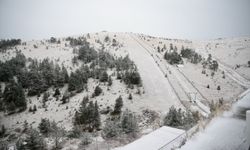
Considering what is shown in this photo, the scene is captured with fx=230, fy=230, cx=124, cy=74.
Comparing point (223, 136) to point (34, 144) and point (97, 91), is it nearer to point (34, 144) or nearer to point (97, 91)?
point (34, 144)

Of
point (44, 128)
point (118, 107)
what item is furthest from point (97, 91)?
point (44, 128)

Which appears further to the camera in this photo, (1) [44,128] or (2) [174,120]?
(1) [44,128]

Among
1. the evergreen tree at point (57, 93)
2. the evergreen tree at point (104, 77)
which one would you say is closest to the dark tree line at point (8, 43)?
the evergreen tree at point (57, 93)

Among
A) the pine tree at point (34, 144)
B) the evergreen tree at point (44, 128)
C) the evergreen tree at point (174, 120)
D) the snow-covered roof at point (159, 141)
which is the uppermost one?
the snow-covered roof at point (159, 141)

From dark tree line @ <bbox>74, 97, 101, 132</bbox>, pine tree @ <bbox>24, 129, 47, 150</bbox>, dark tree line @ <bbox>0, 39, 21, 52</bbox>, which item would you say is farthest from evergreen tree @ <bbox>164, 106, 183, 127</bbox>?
dark tree line @ <bbox>0, 39, 21, 52</bbox>

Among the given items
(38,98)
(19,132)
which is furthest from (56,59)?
(19,132)

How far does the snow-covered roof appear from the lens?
1081 cm

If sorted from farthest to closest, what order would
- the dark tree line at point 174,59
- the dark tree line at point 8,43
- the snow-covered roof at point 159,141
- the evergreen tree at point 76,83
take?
1. the dark tree line at point 8,43
2. the dark tree line at point 174,59
3. the evergreen tree at point 76,83
4. the snow-covered roof at point 159,141

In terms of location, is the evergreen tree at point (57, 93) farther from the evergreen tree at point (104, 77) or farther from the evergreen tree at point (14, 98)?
the evergreen tree at point (104, 77)

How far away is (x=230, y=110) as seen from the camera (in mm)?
5176

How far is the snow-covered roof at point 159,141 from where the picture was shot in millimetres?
10812

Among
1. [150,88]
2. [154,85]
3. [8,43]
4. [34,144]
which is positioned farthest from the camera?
[8,43]

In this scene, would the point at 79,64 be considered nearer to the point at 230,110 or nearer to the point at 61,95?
the point at 61,95

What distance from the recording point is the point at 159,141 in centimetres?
1147
